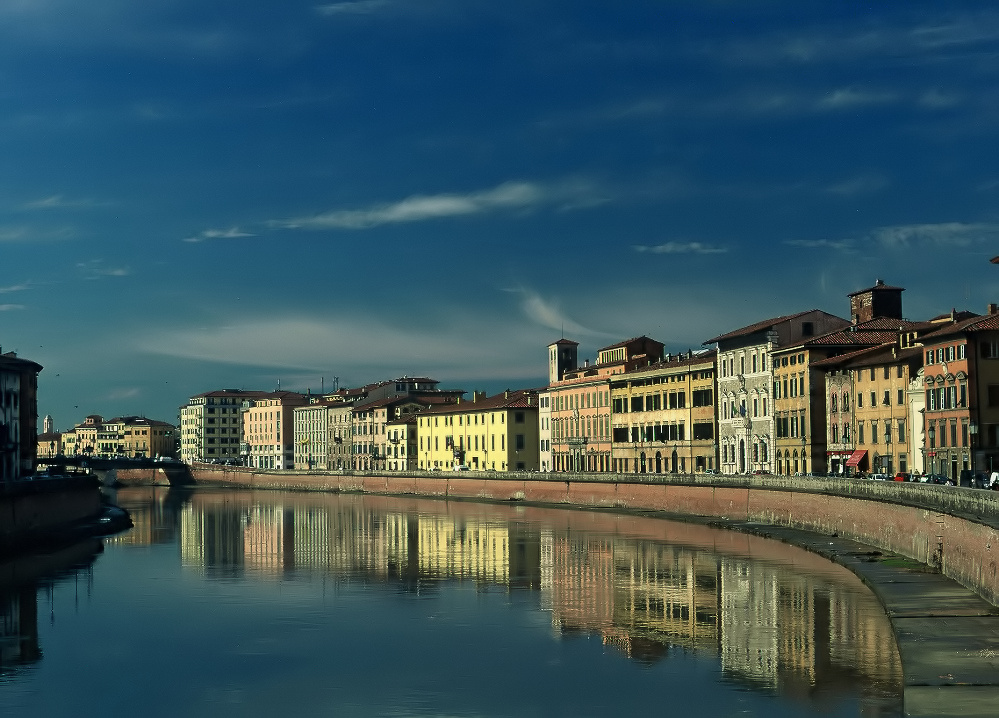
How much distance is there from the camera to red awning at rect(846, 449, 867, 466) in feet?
296

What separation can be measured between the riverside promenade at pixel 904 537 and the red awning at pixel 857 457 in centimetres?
668

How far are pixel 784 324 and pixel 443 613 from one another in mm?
59459

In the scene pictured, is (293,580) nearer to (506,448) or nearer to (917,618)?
(917,618)

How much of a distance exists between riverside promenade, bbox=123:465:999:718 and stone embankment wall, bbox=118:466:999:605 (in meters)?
0.08

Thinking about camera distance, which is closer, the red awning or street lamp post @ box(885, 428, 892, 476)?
street lamp post @ box(885, 428, 892, 476)

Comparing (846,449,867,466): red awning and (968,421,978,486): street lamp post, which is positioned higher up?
(968,421,978,486): street lamp post

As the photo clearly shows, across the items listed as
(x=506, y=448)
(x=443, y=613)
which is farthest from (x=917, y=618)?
(x=506, y=448)

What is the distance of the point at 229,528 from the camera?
108938 millimetres

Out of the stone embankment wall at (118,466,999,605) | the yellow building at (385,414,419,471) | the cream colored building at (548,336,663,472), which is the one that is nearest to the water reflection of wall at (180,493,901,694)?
the stone embankment wall at (118,466,999,605)

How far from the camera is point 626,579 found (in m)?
61.7

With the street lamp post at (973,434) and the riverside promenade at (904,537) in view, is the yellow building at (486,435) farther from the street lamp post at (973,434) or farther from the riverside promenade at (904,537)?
the street lamp post at (973,434)

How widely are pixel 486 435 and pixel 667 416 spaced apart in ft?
132

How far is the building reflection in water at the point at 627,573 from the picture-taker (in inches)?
1641

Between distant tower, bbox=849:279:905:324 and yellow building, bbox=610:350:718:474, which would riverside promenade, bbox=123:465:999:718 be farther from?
distant tower, bbox=849:279:905:324
